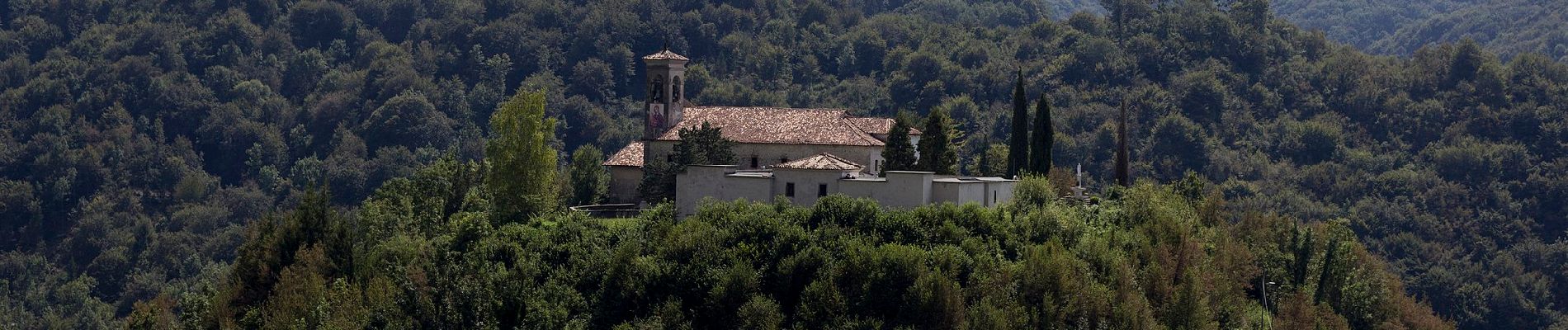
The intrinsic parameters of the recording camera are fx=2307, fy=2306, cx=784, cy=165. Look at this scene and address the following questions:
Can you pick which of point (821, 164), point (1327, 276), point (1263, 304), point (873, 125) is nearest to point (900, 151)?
point (821, 164)

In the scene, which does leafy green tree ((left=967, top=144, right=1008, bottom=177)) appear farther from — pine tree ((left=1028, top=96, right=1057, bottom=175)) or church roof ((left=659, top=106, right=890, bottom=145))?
church roof ((left=659, top=106, right=890, bottom=145))

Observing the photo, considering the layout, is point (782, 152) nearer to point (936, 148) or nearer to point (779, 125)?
point (779, 125)

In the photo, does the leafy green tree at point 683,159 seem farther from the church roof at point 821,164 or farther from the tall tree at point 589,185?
the tall tree at point 589,185

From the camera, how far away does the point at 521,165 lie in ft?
226

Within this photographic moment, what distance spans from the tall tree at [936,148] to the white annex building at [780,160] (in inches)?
38.6

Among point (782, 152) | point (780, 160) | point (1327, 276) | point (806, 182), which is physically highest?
point (782, 152)

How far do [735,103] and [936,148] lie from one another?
10461 centimetres

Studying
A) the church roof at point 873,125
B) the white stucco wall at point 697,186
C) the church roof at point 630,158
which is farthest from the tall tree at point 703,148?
the church roof at point 873,125

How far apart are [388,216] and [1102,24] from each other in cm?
12133

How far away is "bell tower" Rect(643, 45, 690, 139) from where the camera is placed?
74500 millimetres

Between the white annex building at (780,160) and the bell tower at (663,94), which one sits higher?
the bell tower at (663,94)

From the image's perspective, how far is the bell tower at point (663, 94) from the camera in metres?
74.5

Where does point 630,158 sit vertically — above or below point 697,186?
above

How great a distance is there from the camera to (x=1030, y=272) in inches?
2420
